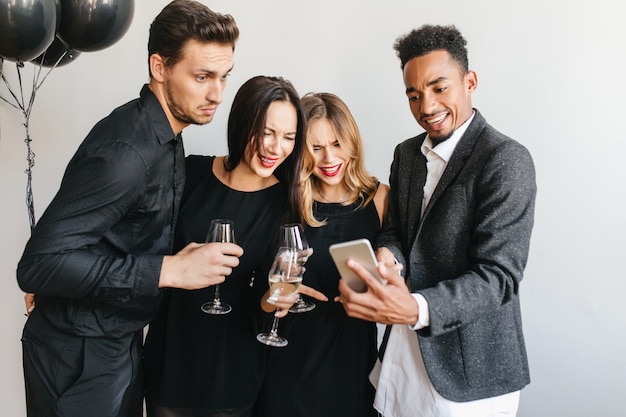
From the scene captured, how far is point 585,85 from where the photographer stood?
6.80 ft

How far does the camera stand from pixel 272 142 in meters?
1.86

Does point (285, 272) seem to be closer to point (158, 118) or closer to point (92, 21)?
point (158, 118)

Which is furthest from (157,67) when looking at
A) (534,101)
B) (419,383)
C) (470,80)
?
(534,101)

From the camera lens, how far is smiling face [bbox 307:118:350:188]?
6.61ft

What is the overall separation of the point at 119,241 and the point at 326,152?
83cm

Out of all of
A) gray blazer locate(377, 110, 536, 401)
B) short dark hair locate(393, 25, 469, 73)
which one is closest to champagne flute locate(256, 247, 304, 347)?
gray blazer locate(377, 110, 536, 401)

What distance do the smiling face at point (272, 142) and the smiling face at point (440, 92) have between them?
18.0 inches

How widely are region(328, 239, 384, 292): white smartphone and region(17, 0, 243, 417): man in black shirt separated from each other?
297mm

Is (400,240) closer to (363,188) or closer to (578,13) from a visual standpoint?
(363,188)

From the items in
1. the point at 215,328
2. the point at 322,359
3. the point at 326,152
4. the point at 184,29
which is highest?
the point at 184,29

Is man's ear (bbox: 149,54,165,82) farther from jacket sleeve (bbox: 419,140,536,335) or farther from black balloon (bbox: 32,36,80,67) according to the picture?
jacket sleeve (bbox: 419,140,536,335)

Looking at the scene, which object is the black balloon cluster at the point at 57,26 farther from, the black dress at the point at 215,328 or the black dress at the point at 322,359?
the black dress at the point at 322,359

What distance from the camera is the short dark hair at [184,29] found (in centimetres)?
155

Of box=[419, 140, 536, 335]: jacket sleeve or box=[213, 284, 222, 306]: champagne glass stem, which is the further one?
box=[213, 284, 222, 306]: champagne glass stem
